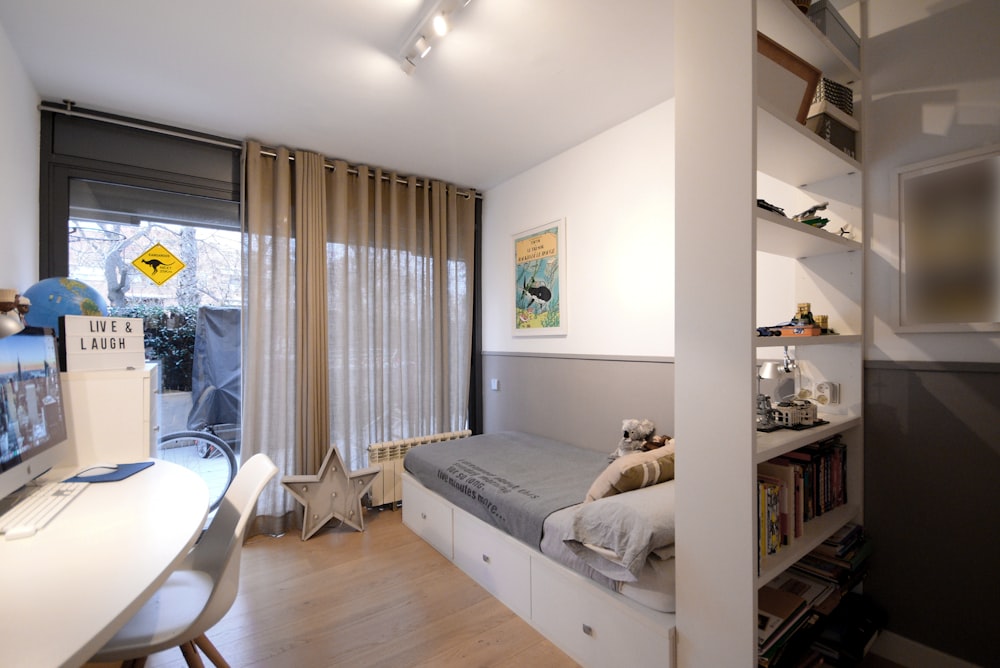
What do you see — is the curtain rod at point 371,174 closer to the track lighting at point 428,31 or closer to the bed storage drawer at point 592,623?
the track lighting at point 428,31

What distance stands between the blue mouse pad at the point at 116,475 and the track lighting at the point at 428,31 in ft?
6.82

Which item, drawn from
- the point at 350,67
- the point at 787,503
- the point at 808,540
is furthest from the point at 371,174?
the point at 808,540

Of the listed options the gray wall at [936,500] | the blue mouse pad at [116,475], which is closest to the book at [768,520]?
the gray wall at [936,500]

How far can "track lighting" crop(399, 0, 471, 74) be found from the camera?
1676 mm

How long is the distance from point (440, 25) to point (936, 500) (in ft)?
8.64

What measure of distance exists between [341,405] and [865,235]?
3242mm

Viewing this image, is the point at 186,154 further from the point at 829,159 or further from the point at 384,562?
the point at 829,159

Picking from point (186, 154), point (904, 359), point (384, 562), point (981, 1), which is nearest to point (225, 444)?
point (384, 562)

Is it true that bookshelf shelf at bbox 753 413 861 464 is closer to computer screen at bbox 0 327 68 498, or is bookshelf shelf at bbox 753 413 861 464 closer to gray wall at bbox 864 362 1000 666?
gray wall at bbox 864 362 1000 666

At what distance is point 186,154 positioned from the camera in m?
2.83

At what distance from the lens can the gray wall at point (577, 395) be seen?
253 cm

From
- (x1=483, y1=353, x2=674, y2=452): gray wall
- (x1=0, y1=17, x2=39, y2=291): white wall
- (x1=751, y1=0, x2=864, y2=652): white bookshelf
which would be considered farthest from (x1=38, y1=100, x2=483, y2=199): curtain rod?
(x1=751, y1=0, x2=864, y2=652): white bookshelf

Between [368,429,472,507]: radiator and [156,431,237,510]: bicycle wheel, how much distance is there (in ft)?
3.22

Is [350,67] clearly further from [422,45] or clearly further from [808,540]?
[808,540]
